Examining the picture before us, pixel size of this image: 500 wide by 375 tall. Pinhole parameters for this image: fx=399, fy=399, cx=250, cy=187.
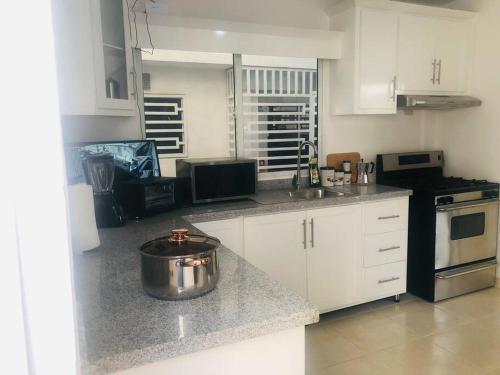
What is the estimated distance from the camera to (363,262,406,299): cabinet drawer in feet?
10.0

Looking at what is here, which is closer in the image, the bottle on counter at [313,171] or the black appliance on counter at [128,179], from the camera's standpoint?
the black appliance on counter at [128,179]

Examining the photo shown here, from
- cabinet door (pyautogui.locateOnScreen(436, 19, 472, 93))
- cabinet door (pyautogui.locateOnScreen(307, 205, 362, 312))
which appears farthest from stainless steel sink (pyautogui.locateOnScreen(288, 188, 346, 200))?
cabinet door (pyautogui.locateOnScreen(436, 19, 472, 93))

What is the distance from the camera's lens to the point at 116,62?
7.29 feet

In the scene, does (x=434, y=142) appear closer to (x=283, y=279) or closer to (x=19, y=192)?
(x=283, y=279)

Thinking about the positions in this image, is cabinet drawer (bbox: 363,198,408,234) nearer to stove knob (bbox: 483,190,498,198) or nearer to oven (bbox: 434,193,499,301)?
oven (bbox: 434,193,499,301)

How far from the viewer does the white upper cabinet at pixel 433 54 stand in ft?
10.6

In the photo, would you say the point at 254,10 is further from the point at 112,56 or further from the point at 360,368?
the point at 360,368

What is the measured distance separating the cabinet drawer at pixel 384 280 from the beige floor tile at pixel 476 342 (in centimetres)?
52

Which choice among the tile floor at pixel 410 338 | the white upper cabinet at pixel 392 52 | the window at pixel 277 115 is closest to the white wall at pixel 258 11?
the white upper cabinet at pixel 392 52

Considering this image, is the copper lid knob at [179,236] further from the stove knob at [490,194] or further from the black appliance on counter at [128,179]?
the stove knob at [490,194]

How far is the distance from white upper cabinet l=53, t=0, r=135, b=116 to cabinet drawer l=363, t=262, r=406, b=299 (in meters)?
2.10

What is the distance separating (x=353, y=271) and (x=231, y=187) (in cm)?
112

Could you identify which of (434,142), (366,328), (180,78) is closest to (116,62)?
(180,78)

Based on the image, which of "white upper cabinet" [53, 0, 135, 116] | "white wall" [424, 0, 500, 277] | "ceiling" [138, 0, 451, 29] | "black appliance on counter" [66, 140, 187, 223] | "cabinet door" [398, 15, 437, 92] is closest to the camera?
"white upper cabinet" [53, 0, 135, 116]
